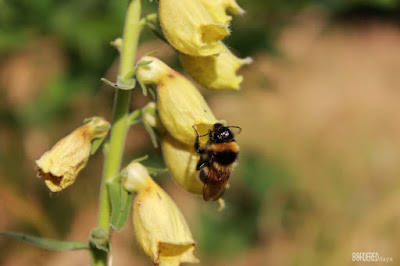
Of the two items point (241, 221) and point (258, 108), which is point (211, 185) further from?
point (258, 108)

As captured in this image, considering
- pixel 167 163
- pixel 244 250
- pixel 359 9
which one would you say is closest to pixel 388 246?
pixel 244 250

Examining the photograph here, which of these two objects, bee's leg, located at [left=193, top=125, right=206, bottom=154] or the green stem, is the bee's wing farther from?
the green stem

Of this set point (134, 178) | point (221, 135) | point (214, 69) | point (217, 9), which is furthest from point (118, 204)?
point (217, 9)

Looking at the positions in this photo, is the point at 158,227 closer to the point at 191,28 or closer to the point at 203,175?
the point at 203,175

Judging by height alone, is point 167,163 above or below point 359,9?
above

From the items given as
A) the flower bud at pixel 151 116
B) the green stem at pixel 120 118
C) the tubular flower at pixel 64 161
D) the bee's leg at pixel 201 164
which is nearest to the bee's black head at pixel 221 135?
the bee's leg at pixel 201 164

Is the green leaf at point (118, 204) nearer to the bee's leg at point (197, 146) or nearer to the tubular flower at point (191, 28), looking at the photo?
the bee's leg at point (197, 146)
